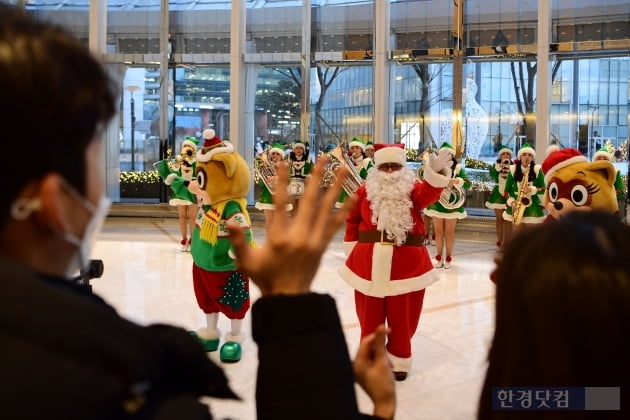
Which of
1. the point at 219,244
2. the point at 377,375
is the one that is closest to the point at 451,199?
the point at 219,244

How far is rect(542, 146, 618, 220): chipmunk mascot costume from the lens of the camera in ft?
12.1

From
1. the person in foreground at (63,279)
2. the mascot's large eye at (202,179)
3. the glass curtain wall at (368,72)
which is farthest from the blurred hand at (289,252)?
the glass curtain wall at (368,72)

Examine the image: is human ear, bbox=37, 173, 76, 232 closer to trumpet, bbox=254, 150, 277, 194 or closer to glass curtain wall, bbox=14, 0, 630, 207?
trumpet, bbox=254, 150, 277, 194

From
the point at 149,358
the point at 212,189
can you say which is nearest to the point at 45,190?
the point at 149,358

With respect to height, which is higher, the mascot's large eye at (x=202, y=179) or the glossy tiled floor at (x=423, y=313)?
the mascot's large eye at (x=202, y=179)

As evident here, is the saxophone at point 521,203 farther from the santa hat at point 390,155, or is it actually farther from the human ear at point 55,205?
the human ear at point 55,205

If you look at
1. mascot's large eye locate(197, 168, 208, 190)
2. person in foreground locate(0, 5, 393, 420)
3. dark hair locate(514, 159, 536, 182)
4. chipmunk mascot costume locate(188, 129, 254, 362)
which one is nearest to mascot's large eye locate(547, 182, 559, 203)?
chipmunk mascot costume locate(188, 129, 254, 362)

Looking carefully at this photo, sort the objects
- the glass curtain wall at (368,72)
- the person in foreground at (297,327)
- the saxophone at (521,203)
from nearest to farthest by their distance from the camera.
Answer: the person in foreground at (297,327)
the saxophone at (521,203)
the glass curtain wall at (368,72)

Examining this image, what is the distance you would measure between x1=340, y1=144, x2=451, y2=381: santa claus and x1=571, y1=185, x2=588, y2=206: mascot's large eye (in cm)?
71

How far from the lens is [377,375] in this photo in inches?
44.6

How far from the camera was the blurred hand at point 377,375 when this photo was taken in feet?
3.63

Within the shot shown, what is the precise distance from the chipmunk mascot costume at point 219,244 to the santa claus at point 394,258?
0.74m

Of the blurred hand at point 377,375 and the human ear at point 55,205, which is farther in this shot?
the blurred hand at point 377,375

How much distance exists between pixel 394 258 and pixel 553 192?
100cm
